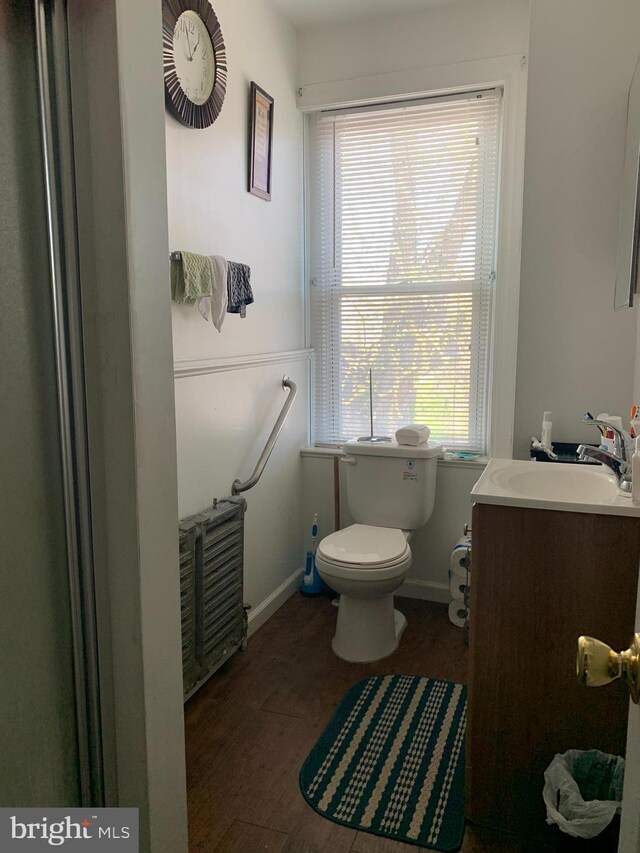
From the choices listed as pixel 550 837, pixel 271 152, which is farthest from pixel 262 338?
pixel 550 837

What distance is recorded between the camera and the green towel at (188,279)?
210 centimetres

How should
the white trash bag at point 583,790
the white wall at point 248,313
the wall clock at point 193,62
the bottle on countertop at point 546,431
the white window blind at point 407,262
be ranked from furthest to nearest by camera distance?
the white window blind at point 407,262 < the bottle on countertop at point 546,431 < the white wall at point 248,313 < the wall clock at point 193,62 < the white trash bag at point 583,790

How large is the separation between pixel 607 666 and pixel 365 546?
2.04 meters

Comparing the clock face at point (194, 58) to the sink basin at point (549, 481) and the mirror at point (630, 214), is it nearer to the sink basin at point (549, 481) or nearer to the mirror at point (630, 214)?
the mirror at point (630, 214)

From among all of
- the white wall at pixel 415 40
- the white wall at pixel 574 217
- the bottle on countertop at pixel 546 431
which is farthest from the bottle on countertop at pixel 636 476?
the white wall at pixel 415 40

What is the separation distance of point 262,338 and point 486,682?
1.73m

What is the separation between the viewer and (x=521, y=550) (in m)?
1.66

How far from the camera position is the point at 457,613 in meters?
2.92

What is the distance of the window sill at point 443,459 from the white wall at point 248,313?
0.07m

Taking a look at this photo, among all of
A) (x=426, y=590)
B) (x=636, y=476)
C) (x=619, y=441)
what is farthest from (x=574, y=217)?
(x=426, y=590)

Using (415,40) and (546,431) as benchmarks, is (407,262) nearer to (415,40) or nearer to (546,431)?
(415,40)

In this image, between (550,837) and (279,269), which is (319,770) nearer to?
(550,837)

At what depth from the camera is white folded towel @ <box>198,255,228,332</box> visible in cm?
225

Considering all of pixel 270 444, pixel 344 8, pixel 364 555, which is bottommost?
pixel 364 555
